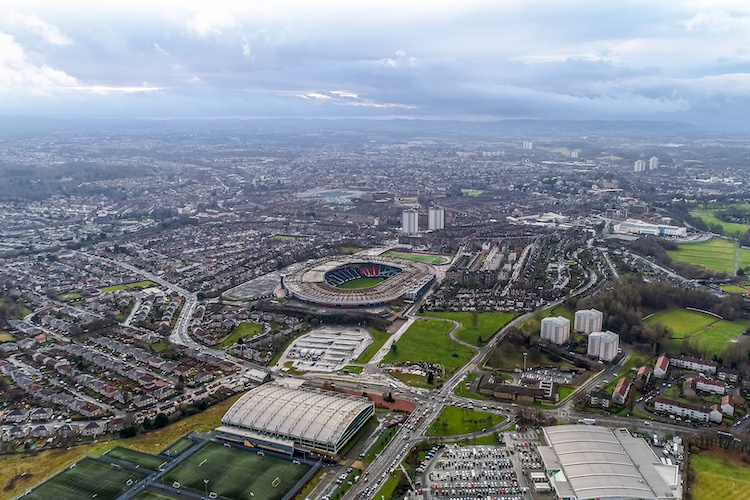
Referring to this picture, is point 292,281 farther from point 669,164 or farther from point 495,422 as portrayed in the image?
point 669,164

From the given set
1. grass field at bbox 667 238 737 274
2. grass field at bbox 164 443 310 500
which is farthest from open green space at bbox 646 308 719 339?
grass field at bbox 164 443 310 500

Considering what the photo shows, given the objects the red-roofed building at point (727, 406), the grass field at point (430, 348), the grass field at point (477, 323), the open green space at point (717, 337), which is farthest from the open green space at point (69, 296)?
the red-roofed building at point (727, 406)

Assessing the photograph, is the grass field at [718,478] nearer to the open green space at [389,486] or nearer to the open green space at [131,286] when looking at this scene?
the open green space at [389,486]

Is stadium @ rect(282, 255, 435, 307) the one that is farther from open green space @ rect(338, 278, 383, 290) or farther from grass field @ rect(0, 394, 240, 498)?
grass field @ rect(0, 394, 240, 498)

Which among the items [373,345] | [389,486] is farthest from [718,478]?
[373,345]

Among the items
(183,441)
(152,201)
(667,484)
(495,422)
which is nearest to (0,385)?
(183,441)
